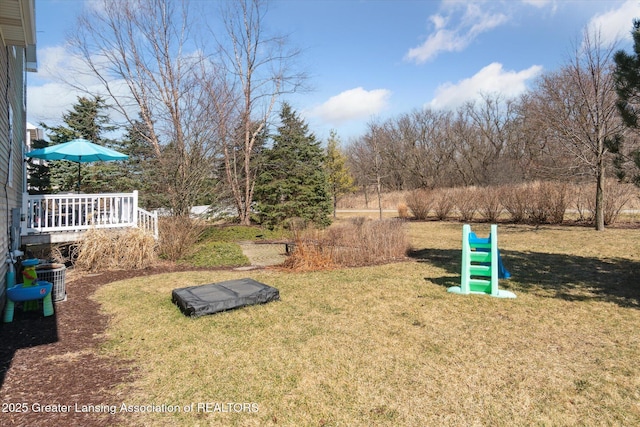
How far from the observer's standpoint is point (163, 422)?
8.40 feet

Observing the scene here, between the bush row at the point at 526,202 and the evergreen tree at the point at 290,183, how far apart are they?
21.3 ft

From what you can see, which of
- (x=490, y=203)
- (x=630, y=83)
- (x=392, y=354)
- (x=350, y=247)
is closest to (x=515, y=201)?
(x=490, y=203)

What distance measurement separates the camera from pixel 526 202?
1562 centimetres

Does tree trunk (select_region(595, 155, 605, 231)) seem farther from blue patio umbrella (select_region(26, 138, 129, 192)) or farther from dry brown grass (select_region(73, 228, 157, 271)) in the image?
blue patio umbrella (select_region(26, 138, 129, 192))

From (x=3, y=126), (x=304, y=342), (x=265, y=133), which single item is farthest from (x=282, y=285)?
(x=265, y=133)

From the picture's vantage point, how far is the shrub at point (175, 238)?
9.12 meters

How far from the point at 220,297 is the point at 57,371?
2.04 m

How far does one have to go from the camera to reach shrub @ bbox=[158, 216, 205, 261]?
912cm

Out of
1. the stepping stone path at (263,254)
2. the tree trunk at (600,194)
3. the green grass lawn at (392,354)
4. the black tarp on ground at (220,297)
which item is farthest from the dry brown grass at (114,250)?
the tree trunk at (600,194)

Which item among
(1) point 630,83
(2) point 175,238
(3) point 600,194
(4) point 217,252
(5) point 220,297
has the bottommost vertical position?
(5) point 220,297

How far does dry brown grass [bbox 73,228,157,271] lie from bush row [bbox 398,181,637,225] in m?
14.5

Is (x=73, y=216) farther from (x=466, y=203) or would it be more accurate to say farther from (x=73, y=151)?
(x=466, y=203)

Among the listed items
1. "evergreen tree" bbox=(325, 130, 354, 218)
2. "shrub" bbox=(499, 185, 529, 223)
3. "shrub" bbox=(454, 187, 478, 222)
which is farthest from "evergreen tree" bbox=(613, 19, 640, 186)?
"evergreen tree" bbox=(325, 130, 354, 218)

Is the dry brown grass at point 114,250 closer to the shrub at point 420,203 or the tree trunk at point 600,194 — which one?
the tree trunk at point 600,194
